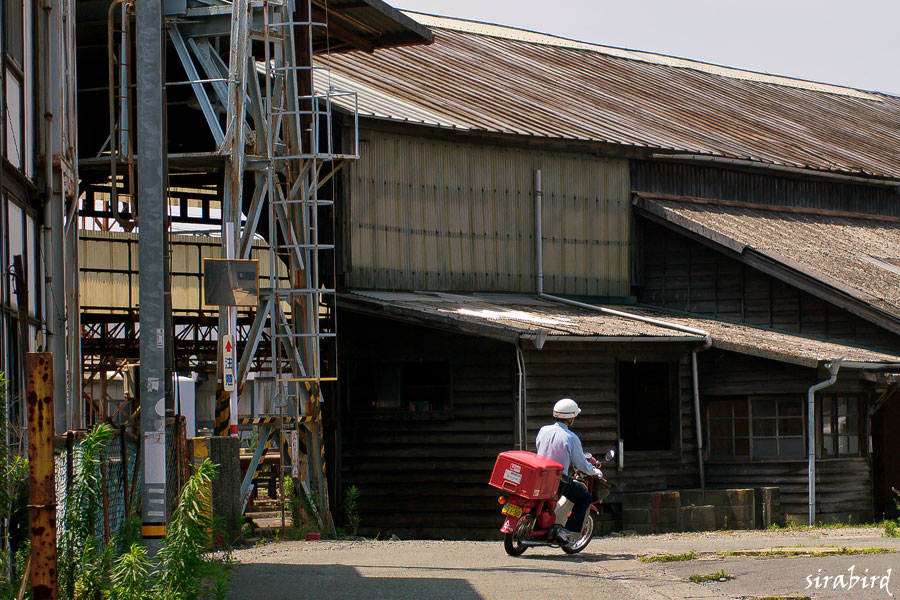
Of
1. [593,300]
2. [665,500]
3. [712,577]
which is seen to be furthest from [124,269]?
[712,577]

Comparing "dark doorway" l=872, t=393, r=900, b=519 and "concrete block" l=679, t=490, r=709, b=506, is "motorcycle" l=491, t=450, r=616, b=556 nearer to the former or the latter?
"concrete block" l=679, t=490, r=709, b=506

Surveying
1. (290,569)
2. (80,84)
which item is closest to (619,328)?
(290,569)

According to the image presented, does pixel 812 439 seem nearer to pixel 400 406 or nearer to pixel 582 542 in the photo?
pixel 400 406

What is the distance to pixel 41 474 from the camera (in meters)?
7.05

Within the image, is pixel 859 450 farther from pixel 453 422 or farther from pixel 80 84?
pixel 80 84

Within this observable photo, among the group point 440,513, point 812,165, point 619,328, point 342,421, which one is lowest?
point 440,513

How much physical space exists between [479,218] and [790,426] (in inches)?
251

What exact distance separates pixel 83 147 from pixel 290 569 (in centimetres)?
1352

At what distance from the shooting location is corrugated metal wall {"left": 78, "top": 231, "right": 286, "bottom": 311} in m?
26.1

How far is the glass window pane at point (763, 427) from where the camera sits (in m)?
21.2

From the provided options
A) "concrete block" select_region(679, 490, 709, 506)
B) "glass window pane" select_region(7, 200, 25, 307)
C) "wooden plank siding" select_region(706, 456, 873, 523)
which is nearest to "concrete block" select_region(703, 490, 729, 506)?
"concrete block" select_region(679, 490, 709, 506)

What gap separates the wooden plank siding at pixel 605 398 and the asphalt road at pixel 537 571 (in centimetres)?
433

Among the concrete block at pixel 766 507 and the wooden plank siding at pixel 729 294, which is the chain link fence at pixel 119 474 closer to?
the concrete block at pixel 766 507

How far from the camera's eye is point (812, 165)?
27.4m
